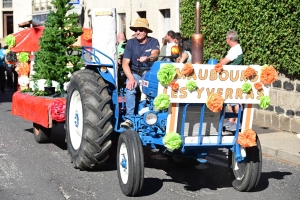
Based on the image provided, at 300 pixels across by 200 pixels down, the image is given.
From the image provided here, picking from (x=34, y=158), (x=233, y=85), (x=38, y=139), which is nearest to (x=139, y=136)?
(x=233, y=85)

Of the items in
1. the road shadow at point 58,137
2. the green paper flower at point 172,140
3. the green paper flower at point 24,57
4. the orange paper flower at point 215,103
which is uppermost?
the orange paper flower at point 215,103

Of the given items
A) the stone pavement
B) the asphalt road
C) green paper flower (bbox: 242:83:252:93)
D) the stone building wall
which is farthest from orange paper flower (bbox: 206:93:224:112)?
the stone building wall

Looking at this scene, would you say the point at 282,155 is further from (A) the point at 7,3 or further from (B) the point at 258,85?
(A) the point at 7,3

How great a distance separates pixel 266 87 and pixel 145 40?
2.03m

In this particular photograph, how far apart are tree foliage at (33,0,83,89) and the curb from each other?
3.54 meters

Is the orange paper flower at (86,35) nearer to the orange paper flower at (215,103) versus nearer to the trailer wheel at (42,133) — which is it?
the trailer wheel at (42,133)

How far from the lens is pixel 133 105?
8500 mm

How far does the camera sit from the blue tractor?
24.4 feet

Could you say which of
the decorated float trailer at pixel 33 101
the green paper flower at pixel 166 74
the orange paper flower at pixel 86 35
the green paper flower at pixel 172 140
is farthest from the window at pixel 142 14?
the green paper flower at pixel 166 74

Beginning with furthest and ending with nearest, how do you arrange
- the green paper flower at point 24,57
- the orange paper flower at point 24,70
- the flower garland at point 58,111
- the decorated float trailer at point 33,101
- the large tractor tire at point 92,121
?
1. the green paper flower at point 24,57
2. the orange paper flower at point 24,70
3. the decorated float trailer at point 33,101
4. the flower garland at point 58,111
5. the large tractor tire at point 92,121

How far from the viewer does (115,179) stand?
8562mm

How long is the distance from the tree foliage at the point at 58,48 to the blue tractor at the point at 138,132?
2799mm

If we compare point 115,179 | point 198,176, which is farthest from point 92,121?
point 198,176

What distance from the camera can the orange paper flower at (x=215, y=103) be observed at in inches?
281
